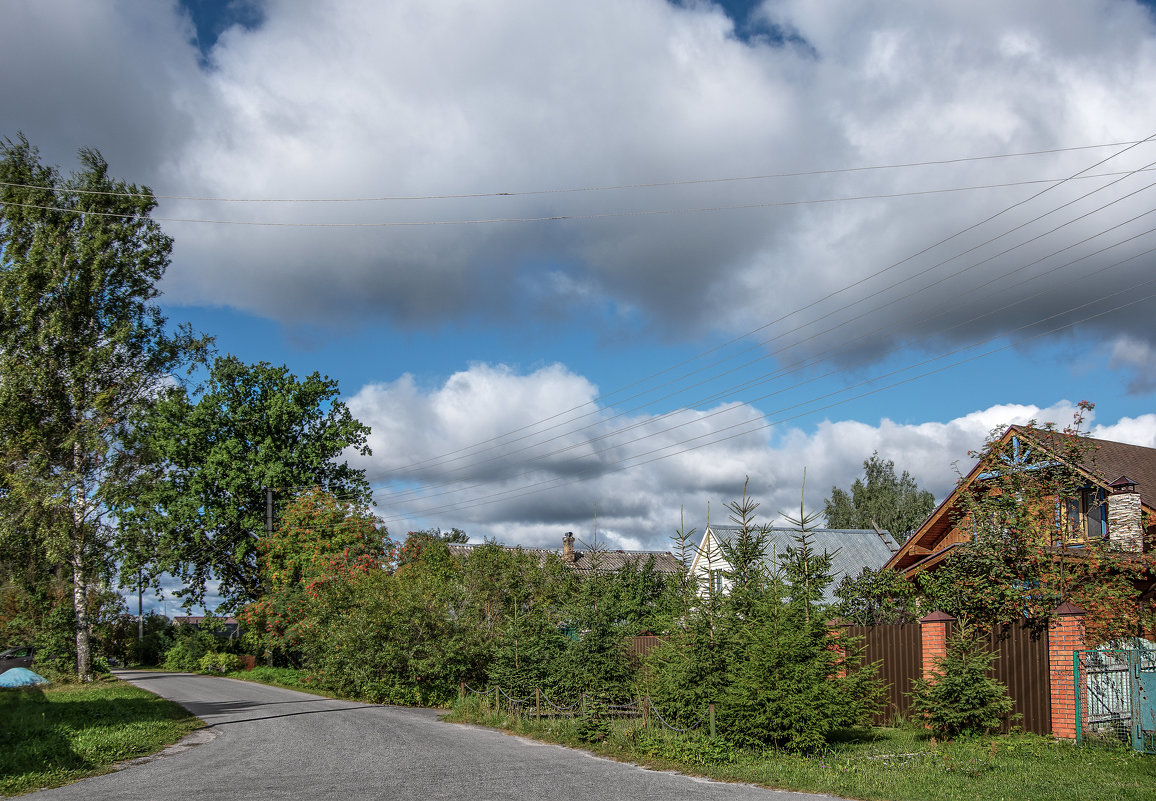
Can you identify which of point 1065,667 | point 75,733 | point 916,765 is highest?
point 1065,667

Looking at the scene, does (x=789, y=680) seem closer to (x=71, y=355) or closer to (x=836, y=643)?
(x=836, y=643)

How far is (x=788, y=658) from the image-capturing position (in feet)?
41.1

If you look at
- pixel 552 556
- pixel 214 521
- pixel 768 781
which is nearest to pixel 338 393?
pixel 214 521

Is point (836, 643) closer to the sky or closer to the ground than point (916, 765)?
closer to the sky

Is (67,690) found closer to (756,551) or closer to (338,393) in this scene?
(338,393)

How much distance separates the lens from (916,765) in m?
11.3

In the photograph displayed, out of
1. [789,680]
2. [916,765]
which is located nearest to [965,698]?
[916,765]

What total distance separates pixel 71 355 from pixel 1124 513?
30.4 meters

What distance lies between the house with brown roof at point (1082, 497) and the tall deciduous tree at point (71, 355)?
2516cm

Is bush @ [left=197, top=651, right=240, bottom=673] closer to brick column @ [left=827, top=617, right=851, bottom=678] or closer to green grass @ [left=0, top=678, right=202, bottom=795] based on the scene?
green grass @ [left=0, top=678, right=202, bottom=795]

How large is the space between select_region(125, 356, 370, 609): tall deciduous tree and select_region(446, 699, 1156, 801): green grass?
2975 centimetres

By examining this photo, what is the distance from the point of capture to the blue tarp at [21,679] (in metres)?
26.6

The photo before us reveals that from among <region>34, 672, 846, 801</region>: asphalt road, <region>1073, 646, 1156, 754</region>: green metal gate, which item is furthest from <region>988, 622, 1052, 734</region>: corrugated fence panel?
<region>34, 672, 846, 801</region>: asphalt road

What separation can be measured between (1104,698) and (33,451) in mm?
29232
